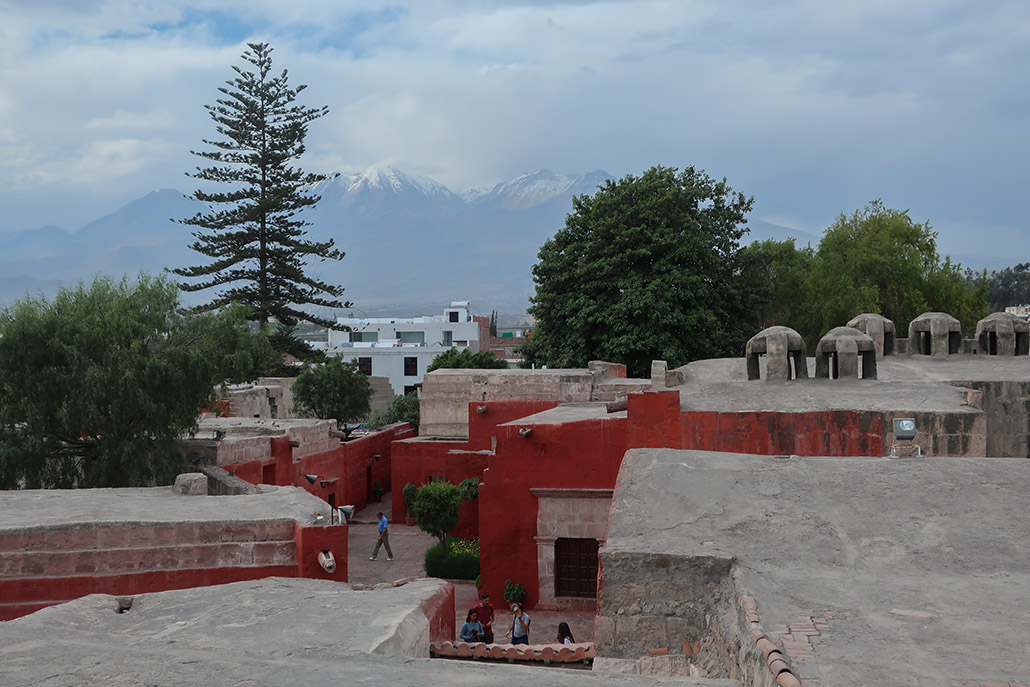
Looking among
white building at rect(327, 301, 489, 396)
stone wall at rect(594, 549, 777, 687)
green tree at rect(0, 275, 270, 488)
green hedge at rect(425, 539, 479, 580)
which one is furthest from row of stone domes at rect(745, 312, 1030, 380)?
white building at rect(327, 301, 489, 396)

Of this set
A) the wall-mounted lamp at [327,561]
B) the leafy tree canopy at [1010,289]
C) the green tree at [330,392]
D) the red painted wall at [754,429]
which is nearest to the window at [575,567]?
the red painted wall at [754,429]

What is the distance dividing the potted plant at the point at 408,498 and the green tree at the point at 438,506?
298cm

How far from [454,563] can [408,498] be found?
14.4 ft

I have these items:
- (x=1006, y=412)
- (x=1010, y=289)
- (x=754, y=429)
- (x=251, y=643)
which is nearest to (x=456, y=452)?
(x=754, y=429)

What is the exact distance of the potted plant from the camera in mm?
21469

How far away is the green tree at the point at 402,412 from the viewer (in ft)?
106

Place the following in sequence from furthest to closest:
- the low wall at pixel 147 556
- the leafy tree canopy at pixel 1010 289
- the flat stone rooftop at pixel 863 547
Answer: the leafy tree canopy at pixel 1010 289
the low wall at pixel 147 556
the flat stone rooftop at pixel 863 547

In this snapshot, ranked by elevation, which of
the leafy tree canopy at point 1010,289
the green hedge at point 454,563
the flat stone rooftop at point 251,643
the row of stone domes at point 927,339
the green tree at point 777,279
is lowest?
the green hedge at point 454,563

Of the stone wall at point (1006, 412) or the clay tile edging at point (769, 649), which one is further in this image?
the stone wall at point (1006, 412)

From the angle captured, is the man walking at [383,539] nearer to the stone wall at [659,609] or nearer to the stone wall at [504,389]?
the stone wall at [504,389]

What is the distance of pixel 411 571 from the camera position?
1773 cm

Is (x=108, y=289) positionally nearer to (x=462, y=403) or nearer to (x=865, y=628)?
(x=462, y=403)

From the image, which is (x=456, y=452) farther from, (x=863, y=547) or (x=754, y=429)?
(x=863, y=547)

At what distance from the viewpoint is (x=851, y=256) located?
31.1 meters
